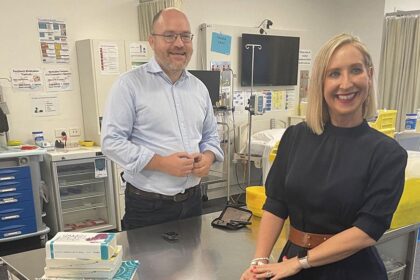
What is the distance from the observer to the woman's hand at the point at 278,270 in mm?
1149

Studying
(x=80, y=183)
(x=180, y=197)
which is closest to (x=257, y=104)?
(x=80, y=183)

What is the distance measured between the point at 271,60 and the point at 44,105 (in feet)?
9.35

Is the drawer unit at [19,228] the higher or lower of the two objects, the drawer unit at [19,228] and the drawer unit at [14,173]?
the lower

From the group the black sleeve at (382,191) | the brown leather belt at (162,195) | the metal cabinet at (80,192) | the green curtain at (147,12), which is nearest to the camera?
the black sleeve at (382,191)

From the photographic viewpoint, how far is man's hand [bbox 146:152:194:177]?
1.58m

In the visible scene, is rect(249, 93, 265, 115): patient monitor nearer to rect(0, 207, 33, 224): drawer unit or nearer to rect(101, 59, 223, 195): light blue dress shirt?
rect(0, 207, 33, 224): drawer unit

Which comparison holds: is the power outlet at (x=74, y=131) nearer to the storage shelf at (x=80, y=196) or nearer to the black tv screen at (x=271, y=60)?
the storage shelf at (x=80, y=196)

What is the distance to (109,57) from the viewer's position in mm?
→ 3576

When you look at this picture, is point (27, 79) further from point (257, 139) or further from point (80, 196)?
point (257, 139)

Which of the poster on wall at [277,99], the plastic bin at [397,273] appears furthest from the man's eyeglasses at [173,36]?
the poster on wall at [277,99]

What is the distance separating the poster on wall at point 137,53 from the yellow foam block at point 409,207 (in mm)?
2767

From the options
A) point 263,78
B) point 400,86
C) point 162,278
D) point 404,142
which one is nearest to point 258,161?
point 263,78

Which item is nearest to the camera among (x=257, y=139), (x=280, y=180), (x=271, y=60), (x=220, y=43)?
(x=280, y=180)

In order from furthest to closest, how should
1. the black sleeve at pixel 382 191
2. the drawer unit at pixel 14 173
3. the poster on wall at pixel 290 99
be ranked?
the poster on wall at pixel 290 99 → the drawer unit at pixel 14 173 → the black sleeve at pixel 382 191
